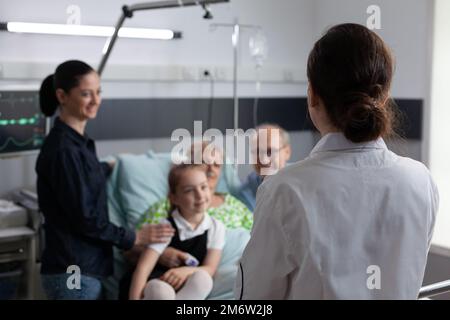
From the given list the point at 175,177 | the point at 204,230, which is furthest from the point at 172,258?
the point at 175,177

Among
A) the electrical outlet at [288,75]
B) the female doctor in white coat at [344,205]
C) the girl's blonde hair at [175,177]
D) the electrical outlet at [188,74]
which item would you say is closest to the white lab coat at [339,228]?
the female doctor in white coat at [344,205]

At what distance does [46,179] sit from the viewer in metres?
2.43

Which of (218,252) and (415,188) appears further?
(218,252)

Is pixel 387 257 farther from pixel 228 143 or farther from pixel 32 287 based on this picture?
pixel 228 143

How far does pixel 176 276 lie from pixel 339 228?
69.3 inches

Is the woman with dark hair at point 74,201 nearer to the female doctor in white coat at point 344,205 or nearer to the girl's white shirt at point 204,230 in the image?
the girl's white shirt at point 204,230

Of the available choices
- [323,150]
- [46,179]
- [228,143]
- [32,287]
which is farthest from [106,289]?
[323,150]

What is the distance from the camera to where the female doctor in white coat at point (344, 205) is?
3.40ft

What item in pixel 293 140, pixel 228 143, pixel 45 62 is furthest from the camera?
pixel 293 140

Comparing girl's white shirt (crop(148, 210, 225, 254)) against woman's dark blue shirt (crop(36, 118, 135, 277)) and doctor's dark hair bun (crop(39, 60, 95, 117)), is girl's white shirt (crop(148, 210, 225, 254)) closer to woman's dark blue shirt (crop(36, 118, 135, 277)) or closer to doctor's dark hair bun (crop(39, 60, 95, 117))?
woman's dark blue shirt (crop(36, 118, 135, 277))

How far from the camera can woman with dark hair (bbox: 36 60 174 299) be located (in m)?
2.39

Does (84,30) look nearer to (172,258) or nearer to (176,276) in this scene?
(172,258)

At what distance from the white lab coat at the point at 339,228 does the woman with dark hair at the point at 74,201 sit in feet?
4.66

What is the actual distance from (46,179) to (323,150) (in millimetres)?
1600
